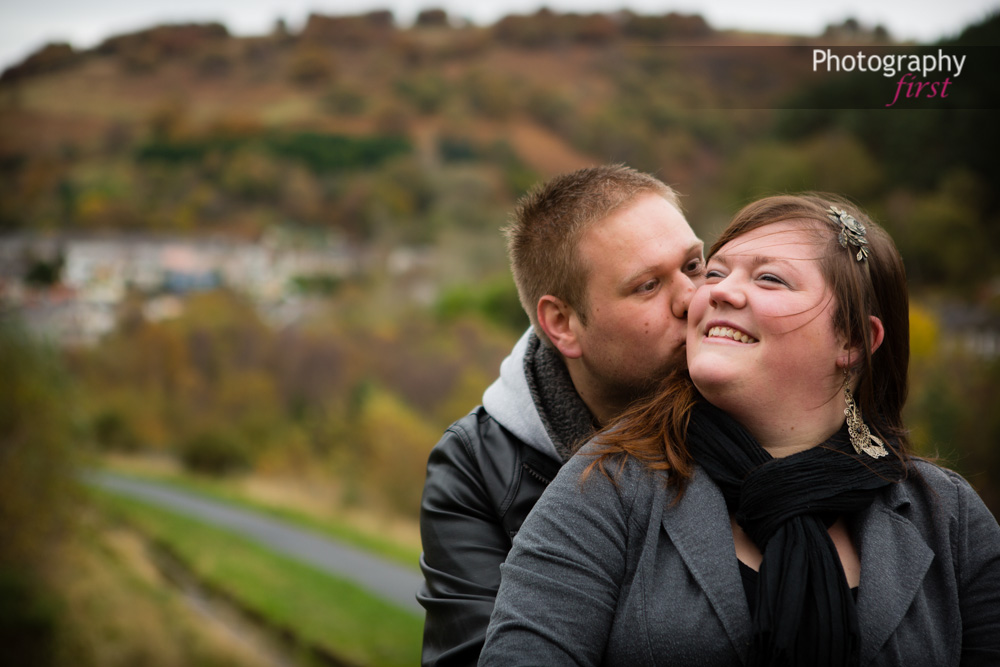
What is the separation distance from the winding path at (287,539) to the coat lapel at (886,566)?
14283 mm

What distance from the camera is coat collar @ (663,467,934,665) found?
5.31ft

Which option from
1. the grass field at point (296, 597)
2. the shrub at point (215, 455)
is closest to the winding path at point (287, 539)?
the grass field at point (296, 597)

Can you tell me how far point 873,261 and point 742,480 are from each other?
62 cm

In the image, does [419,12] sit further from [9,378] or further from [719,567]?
[719,567]

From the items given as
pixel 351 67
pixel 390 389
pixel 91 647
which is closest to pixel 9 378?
pixel 91 647

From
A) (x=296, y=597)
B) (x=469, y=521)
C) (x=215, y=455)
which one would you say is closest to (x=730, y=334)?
(x=469, y=521)

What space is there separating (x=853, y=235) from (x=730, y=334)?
365 millimetres

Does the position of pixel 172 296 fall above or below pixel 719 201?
below

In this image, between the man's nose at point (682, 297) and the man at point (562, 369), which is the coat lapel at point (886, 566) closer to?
the man at point (562, 369)

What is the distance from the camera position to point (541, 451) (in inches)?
96.4

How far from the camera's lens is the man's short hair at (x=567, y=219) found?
2529mm

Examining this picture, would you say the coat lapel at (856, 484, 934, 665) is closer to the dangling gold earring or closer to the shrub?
the dangling gold earring

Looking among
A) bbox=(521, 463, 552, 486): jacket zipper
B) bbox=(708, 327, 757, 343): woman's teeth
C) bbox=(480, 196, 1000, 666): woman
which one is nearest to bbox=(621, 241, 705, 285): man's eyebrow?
bbox=(480, 196, 1000, 666): woman

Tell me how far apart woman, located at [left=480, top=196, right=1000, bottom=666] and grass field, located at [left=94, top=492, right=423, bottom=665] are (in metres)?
13.3
